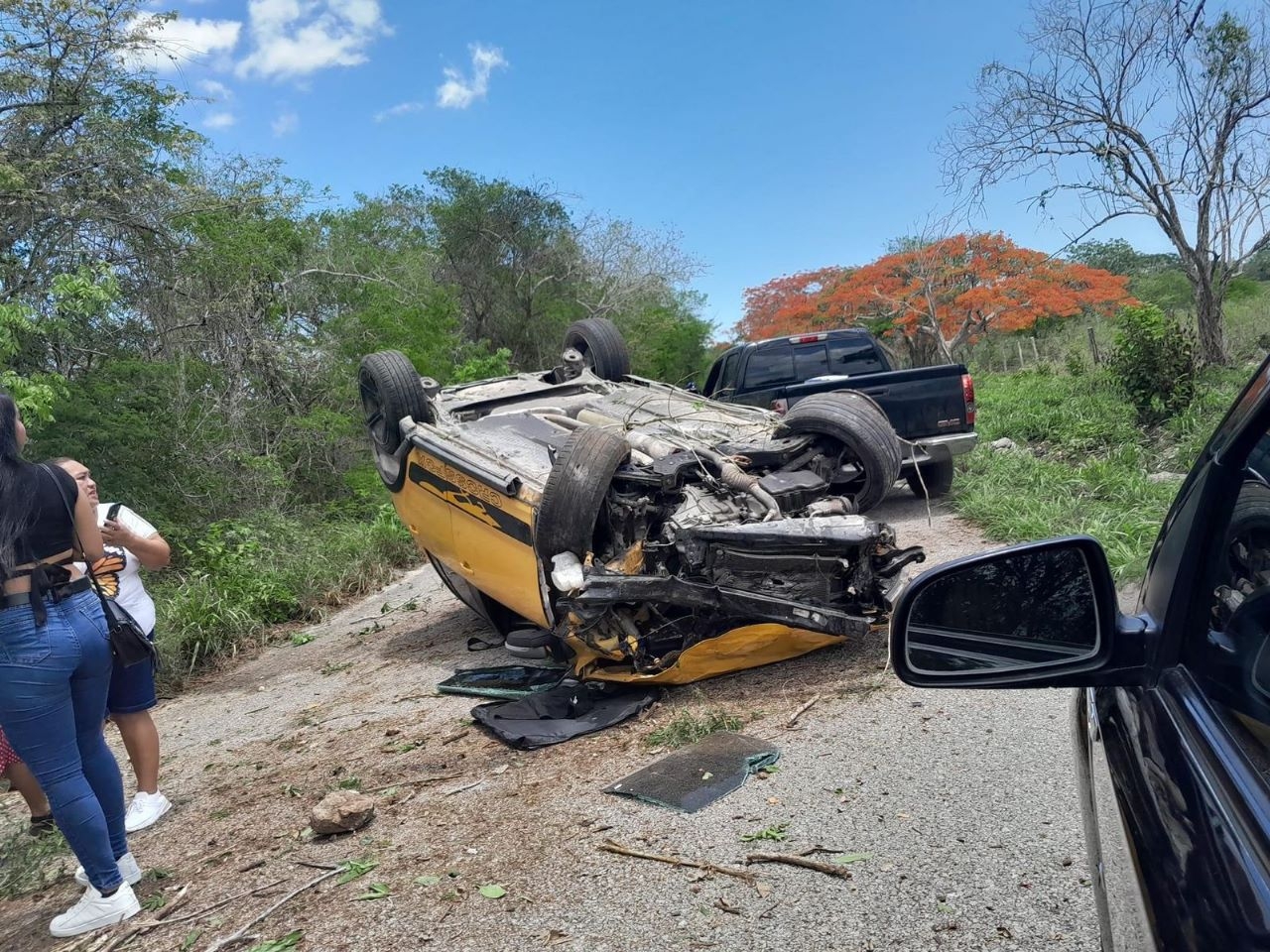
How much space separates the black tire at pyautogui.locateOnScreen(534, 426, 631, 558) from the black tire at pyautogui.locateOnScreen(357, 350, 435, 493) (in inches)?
79.6

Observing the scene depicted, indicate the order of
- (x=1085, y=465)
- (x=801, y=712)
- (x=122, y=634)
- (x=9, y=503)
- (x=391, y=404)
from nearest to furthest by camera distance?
(x=9, y=503) → (x=122, y=634) → (x=801, y=712) → (x=391, y=404) → (x=1085, y=465)

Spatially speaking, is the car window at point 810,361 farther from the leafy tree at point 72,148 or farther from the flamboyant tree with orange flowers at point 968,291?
the flamboyant tree with orange flowers at point 968,291

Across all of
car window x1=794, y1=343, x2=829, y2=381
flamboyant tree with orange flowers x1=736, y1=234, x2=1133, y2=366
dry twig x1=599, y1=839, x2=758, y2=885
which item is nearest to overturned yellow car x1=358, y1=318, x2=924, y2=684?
dry twig x1=599, y1=839, x2=758, y2=885

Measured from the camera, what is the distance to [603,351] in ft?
26.7

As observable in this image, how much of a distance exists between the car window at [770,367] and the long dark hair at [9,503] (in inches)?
294

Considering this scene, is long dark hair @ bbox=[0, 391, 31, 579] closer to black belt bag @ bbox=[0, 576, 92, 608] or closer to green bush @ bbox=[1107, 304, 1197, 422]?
black belt bag @ bbox=[0, 576, 92, 608]

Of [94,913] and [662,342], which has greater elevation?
[662,342]

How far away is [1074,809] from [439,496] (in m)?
4.06

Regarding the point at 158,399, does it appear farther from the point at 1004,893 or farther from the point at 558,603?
the point at 1004,893

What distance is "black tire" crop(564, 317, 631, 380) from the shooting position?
8164 millimetres

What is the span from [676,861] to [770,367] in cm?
722

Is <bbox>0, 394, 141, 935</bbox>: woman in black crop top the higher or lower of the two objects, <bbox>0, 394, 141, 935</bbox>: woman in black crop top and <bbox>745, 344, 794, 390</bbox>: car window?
the lower

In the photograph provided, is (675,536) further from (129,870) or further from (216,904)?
(129,870)

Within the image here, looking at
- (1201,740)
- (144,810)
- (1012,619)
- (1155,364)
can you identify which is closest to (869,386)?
(1155,364)
